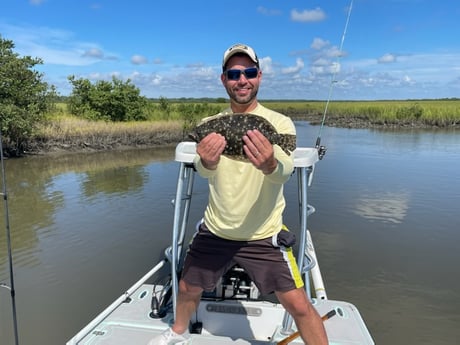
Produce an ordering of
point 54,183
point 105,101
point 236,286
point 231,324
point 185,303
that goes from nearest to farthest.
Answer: point 185,303, point 231,324, point 236,286, point 54,183, point 105,101

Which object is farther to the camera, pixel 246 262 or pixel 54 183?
pixel 54 183

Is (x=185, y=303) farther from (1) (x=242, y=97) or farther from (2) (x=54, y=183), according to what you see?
(2) (x=54, y=183)

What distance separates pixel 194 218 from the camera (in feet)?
29.7

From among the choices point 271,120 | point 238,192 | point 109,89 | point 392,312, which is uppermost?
point 109,89

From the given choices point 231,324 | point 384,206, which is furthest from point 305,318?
point 384,206

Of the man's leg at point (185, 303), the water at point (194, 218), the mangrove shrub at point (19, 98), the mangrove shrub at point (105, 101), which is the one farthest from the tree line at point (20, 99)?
the man's leg at point (185, 303)

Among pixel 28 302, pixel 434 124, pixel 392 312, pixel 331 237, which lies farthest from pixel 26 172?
pixel 434 124

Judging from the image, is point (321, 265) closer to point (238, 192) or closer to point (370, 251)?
point (370, 251)

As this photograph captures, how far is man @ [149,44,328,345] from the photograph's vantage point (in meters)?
2.71

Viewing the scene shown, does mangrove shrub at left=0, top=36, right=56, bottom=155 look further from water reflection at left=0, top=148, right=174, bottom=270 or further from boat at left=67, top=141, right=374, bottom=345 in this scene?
boat at left=67, top=141, right=374, bottom=345

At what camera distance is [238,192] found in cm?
275

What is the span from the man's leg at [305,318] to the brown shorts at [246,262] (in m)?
0.06

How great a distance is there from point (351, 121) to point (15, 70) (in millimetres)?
38787

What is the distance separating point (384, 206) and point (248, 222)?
8175 millimetres
